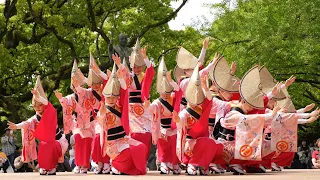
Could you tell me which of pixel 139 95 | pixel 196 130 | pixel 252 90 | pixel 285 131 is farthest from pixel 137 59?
pixel 285 131

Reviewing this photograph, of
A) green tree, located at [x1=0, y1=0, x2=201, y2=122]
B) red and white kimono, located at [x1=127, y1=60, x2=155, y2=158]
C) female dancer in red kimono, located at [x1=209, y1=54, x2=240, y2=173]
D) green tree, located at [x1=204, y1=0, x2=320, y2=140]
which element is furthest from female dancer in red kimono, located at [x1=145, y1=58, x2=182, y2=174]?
green tree, located at [x1=0, y1=0, x2=201, y2=122]

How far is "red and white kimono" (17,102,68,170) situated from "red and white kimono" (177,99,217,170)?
2.37 metres

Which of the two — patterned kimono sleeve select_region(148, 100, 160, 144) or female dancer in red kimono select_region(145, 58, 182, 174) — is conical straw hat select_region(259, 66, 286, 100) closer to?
female dancer in red kimono select_region(145, 58, 182, 174)

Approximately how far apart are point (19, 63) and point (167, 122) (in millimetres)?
11156

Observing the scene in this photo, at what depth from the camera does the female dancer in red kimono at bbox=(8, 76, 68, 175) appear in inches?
465

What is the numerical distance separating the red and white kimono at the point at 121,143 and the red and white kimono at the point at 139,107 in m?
0.96

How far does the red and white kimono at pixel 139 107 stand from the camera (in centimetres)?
1209

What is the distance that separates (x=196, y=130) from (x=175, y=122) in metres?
0.52

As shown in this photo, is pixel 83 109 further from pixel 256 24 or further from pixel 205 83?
pixel 256 24

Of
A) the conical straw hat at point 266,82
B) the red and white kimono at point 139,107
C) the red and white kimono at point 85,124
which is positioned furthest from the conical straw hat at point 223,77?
the red and white kimono at point 85,124

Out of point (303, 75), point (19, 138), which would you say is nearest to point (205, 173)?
point (303, 75)

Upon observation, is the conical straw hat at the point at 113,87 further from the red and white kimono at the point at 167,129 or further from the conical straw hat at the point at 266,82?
the conical straw hat at the point at 266,82

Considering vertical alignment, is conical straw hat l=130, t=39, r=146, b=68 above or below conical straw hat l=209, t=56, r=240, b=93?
above

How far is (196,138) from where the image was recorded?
10.7 metres
